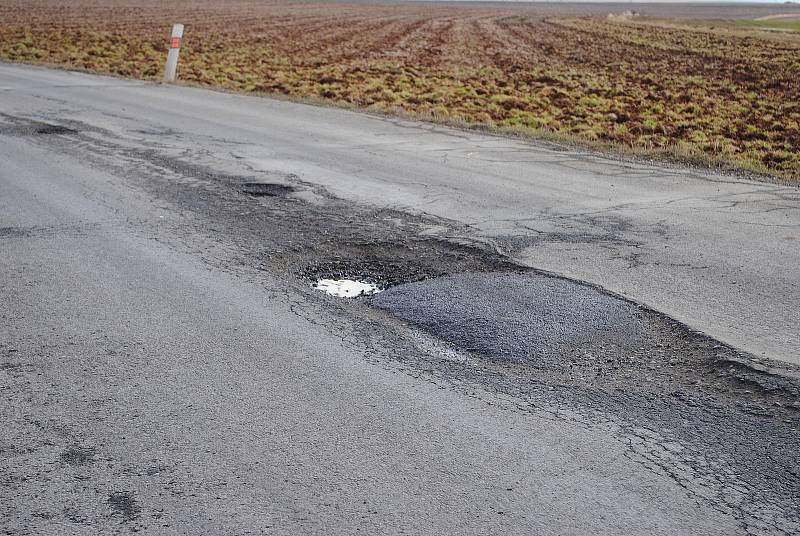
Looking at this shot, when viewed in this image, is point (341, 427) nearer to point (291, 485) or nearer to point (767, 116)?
point (291, 485)

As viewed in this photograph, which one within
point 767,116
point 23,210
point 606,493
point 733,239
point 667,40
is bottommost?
point 23,210

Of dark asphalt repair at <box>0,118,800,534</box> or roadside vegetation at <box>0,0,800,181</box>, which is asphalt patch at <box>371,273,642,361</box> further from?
roadside vegetation at <box>0,0,800,181</box>

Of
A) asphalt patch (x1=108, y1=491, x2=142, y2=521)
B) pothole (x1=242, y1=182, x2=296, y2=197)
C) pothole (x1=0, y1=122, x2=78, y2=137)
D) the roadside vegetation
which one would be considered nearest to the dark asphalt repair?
asphalt patch (x1=108, y1=491, x2=142, y2=521)

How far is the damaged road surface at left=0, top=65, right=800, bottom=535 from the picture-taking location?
326 centimetres

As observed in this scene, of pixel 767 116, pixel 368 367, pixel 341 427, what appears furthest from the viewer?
pixel 767 116

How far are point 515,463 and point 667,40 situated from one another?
4460cm

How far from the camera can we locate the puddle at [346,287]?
5.62m

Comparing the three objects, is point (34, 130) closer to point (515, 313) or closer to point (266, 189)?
point (266, 189)

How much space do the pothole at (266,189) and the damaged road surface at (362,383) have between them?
1.49 ft

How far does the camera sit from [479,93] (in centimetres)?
1897

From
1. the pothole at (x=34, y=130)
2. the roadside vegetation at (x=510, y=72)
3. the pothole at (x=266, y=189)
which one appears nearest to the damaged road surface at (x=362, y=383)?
the pothole at (x=266, y=189)

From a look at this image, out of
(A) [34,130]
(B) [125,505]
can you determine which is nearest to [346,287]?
(B) [125,505]

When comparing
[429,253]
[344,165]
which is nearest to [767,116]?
[344,165]

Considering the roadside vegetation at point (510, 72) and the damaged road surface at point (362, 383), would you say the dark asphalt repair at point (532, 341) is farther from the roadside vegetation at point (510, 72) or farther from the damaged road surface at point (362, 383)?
the roadside vegetation at point (510, 72)
